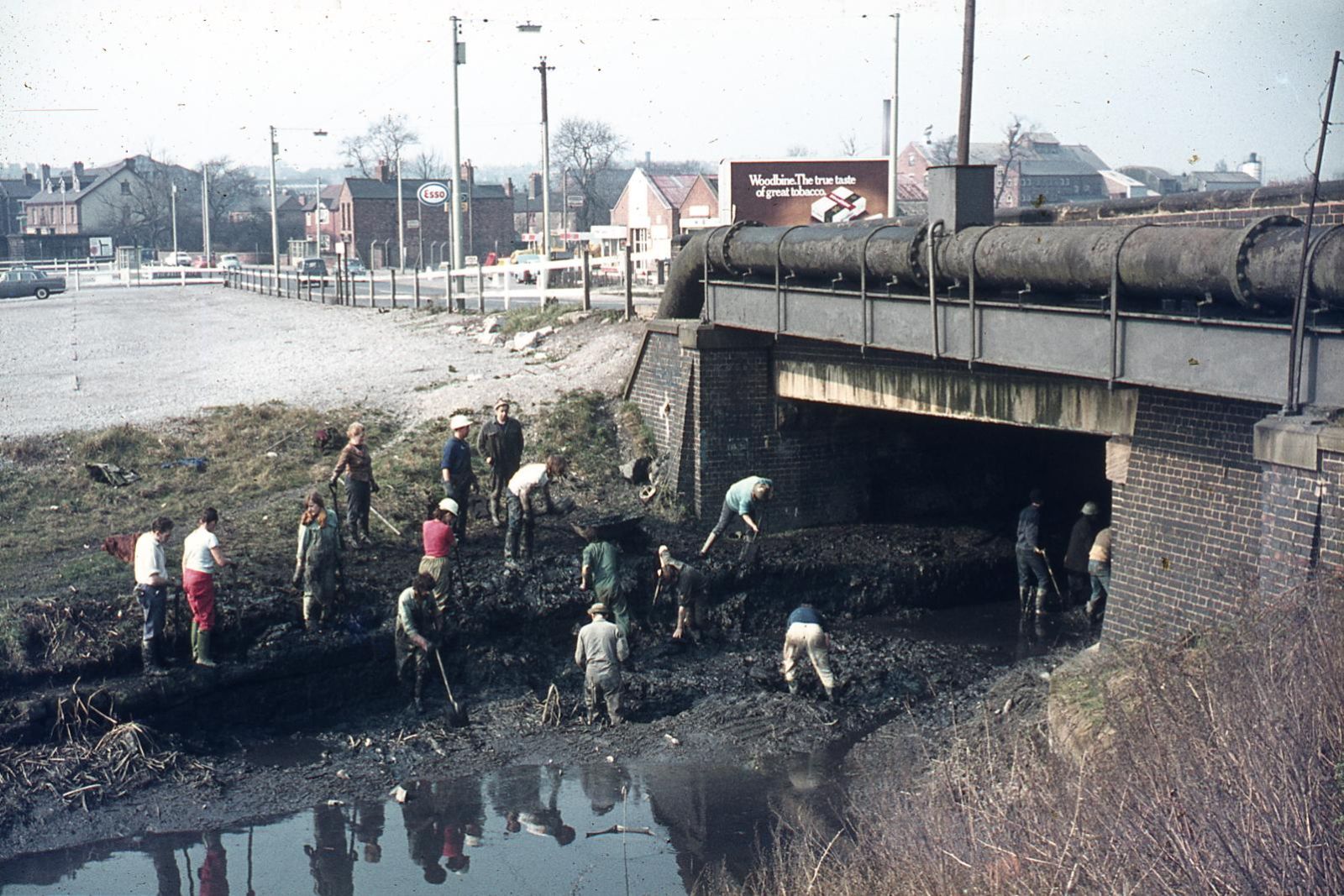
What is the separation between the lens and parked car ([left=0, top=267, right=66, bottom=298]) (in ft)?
148

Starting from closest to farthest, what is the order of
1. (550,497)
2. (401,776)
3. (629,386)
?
(401,776) < (550,497) < (629,386)

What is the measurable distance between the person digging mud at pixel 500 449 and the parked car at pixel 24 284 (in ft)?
115

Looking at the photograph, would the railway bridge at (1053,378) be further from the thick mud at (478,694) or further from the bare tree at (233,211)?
the bare tree at (233,211)

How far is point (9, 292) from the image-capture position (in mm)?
45000

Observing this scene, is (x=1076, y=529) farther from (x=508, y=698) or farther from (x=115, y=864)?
(x=115, y=864)

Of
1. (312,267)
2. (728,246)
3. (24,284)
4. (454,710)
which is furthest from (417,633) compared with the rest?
(312,267)

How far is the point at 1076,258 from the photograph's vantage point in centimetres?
1175

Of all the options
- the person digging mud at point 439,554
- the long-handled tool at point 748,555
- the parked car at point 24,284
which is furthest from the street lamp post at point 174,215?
the person digging mud at point 439,554

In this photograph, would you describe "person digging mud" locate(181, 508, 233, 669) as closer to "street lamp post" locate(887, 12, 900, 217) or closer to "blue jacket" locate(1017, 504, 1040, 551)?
"blue jacket" locate(1017, 504, 1040, 551)

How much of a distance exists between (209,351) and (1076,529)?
786 inches

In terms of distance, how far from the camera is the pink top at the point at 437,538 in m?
13.9

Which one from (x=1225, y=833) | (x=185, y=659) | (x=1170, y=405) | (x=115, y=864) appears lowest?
(x=115, y=864)

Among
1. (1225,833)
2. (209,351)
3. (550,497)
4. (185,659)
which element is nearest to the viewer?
(1225,833)

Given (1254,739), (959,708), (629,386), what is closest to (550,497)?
(629,386)
